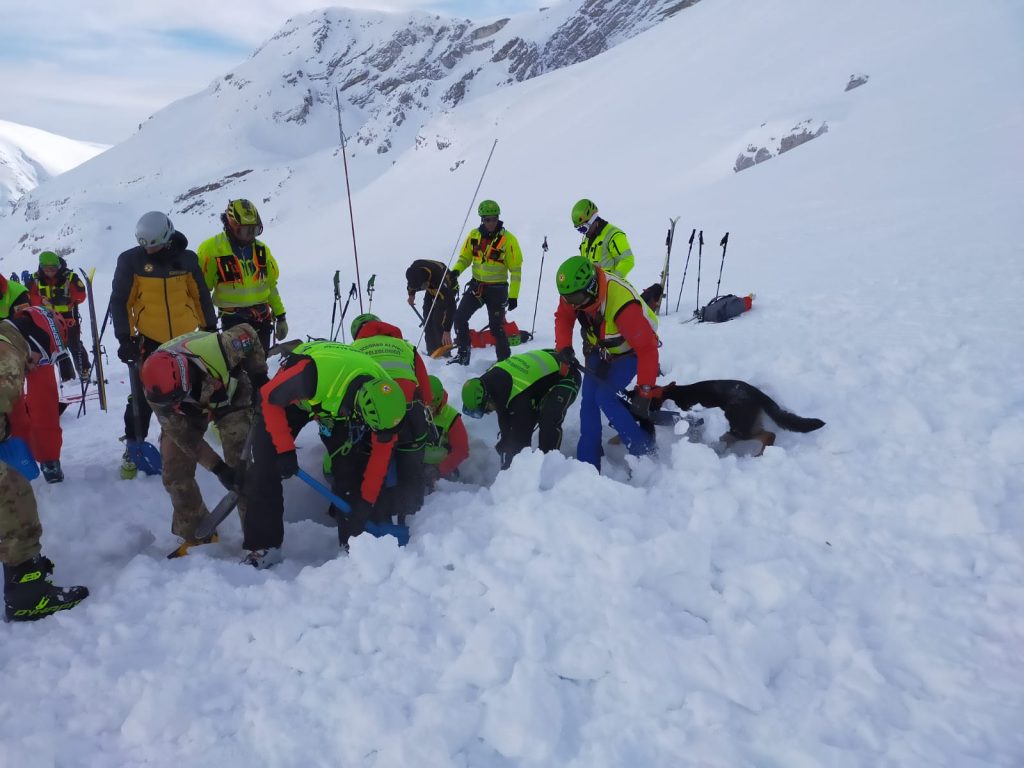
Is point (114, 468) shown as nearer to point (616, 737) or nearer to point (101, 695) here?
point (101, 695)

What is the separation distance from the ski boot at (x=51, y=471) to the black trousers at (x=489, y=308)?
14.0 ft

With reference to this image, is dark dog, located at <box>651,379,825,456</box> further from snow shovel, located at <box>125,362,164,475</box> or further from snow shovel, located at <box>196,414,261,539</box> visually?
snow shovel, located at <box>125,362,164,475</box>

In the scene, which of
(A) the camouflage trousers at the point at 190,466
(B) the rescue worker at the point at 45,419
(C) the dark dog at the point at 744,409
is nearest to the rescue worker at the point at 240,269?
(B) the rescue worker at the point at 45,419

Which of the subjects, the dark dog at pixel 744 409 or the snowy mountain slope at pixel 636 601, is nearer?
the snowy mountain slope at pixel 636 601

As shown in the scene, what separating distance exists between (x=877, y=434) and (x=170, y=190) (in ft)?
309

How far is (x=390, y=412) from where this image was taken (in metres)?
3.64

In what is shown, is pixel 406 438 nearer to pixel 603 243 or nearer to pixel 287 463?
pixel 287 463

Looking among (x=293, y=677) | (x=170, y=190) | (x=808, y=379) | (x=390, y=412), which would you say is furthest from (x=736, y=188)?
(x=170, y=190)

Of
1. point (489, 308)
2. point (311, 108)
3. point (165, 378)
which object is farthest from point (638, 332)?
point (311, 108)

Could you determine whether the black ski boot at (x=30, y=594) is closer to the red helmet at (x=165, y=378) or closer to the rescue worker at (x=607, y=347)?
the red helmet at (x=165, y=378)

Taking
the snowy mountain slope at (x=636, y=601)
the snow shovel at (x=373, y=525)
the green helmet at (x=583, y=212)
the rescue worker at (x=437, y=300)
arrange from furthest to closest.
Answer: the rescue worker at (x=437, y=300)
the green helmet at (x=583, y=212)
the snow shovel at (x=373, y=525)
the snowy mountain slope at (x=636, y=601)

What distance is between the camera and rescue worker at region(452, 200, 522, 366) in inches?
290

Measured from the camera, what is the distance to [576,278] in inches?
177

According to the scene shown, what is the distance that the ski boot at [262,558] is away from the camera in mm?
3816
